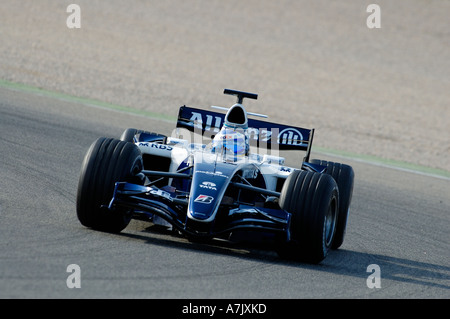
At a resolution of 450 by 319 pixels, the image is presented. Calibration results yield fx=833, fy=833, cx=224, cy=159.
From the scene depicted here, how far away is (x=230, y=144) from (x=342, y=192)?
1.63 meters

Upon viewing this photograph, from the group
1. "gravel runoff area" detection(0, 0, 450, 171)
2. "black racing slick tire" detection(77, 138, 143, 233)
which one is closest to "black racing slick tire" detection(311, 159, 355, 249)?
"black racing slick tire" detection(77, 138, 143, 233)

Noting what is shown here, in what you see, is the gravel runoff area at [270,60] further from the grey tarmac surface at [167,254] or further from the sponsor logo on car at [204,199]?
the sponsor logo on car at [204,199]

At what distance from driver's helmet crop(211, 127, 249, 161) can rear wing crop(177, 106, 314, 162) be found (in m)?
1.04

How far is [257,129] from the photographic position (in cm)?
1102

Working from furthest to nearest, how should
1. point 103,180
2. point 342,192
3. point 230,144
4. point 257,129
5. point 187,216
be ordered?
point 257,129
point 342,192
point 230,144
point 103,180
point 187,216

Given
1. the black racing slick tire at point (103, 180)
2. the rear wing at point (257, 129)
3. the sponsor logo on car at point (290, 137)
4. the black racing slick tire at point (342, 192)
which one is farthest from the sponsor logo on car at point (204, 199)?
the sponsor logo on car at point (290, 137)

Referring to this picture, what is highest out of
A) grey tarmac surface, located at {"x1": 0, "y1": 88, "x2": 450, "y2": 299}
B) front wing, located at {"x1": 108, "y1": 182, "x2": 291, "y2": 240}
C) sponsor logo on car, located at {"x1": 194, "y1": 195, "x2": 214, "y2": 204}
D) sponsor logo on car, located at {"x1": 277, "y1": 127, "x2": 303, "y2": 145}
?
sponsor logo on car, located at {"x1": 277, "y1": 127, "x2": 303, "y2": 145}

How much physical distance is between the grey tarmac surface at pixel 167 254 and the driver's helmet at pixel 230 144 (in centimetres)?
117

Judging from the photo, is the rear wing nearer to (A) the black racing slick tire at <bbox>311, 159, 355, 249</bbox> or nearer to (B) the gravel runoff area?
(A) the black racing slick tire at <bbox>311, 159, 355, 249</bbox>

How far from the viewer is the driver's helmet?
9656mm

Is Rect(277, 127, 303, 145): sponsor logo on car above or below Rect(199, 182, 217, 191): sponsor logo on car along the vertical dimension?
above

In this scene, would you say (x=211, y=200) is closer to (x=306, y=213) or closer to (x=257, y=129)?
(x=306, y=213)

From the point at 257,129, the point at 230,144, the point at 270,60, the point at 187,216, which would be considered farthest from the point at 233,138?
the point at 270,60

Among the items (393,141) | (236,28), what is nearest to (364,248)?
(393,141)
